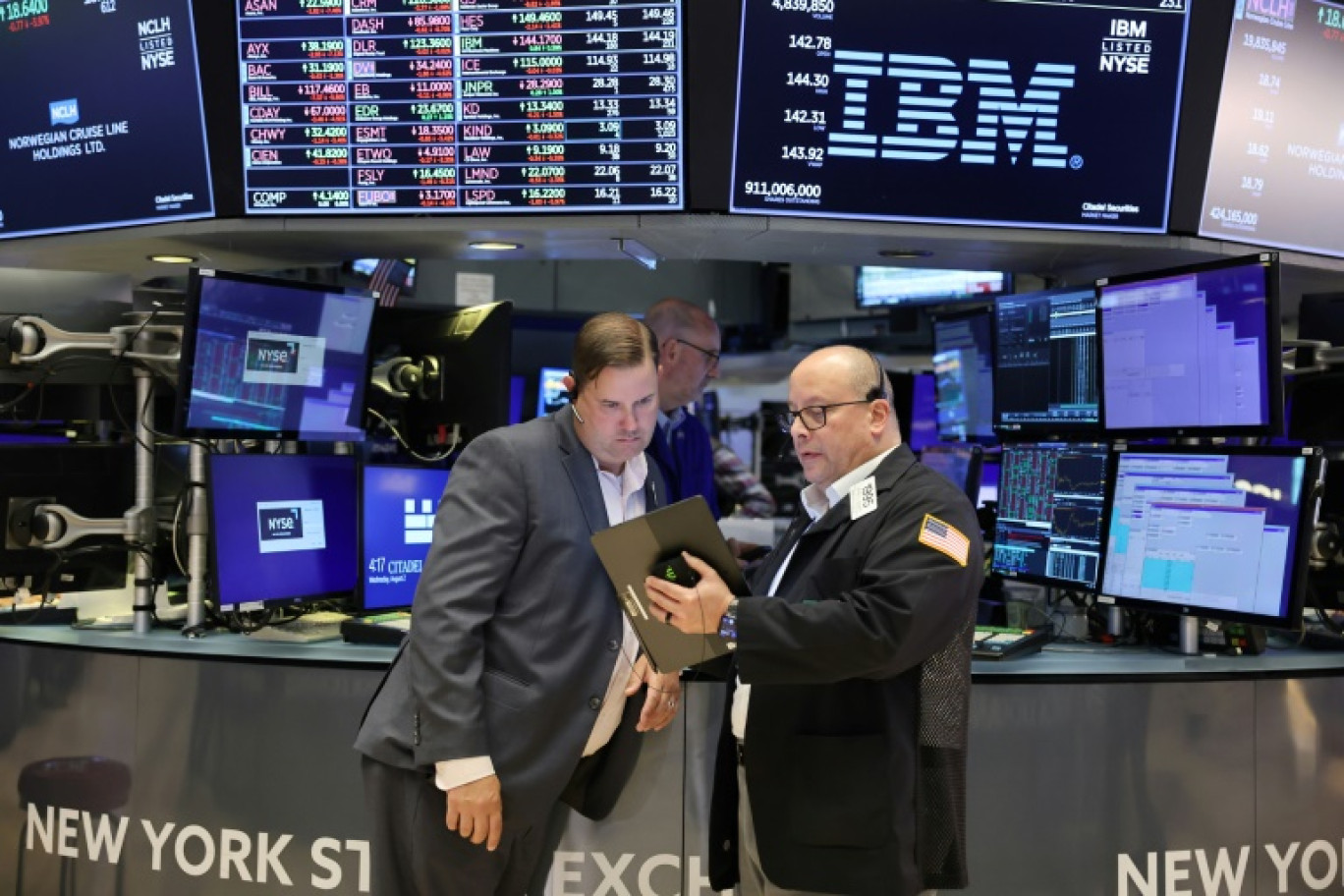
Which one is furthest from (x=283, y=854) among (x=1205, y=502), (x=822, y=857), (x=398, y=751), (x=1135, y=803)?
(x=1205, y=502)

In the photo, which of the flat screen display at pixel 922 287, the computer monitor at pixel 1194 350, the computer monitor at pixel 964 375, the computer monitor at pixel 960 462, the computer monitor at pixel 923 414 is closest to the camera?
the computer monitor at pixel 1194 350

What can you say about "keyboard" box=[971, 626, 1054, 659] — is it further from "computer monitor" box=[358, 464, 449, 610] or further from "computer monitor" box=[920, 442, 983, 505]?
"computer monitor" box=[358, 464, 449, 610]

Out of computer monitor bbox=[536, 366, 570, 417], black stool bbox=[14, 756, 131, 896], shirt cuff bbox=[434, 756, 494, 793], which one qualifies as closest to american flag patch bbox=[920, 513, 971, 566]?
shirt cuff bbox=[434, 756, 494, 793]

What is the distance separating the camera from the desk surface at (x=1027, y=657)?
3131 millimetres

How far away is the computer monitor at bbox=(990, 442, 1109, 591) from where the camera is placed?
3510 mm

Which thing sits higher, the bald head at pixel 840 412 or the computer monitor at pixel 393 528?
the bald head at pixel 840 412

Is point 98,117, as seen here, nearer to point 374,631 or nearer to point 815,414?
point 374,631

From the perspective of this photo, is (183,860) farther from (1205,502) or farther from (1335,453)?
(1335,453)

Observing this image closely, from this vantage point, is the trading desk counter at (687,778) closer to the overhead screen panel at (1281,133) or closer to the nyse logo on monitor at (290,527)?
the nyse logo on monitor at (290,527)

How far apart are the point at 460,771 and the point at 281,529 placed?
1.46 metres

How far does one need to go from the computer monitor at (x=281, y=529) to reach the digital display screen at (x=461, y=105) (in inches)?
28.4

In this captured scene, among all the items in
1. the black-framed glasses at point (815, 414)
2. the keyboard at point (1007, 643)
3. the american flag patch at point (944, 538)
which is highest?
the black-framed glasses at point (815, 414)

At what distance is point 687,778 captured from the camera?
3111 millimetres

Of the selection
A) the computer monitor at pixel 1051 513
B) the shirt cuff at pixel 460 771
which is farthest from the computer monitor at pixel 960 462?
the shirt cuff at pixel 460 771
